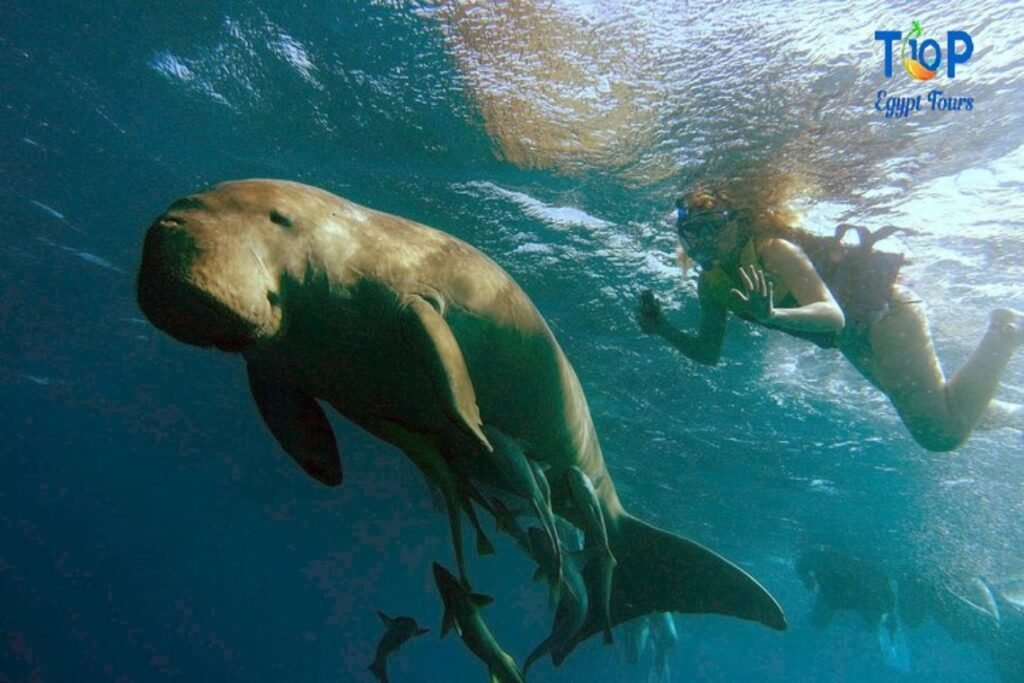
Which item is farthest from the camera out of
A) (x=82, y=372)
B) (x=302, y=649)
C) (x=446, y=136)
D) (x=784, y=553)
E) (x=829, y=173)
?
(x=302, y=649)

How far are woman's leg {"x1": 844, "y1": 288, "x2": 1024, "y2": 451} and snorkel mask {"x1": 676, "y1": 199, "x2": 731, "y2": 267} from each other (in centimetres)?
161

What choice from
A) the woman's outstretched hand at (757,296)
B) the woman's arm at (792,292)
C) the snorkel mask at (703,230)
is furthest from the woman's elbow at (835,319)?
the snorkel mask at (703,230)

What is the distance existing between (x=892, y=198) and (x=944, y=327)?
3.22 meters

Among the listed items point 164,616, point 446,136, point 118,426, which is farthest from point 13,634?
point 446,136

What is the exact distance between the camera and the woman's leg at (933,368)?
534 centimetres

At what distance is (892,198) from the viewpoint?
24.0 ft

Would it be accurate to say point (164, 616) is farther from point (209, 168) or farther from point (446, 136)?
point (446, 136)

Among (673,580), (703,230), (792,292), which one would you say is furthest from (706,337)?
(673,580)

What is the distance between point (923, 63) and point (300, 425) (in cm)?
633

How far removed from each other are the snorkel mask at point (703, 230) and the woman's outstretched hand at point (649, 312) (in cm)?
119

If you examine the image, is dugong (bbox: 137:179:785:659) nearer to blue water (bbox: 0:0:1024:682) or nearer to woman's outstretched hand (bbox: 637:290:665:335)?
woman's outstretched hand (bbox: 637:290:665:335)

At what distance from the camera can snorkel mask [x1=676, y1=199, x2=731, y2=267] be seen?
220 inches

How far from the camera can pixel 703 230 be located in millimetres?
5633

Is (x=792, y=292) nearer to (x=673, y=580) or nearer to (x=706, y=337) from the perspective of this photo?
(x=706, y=337)
